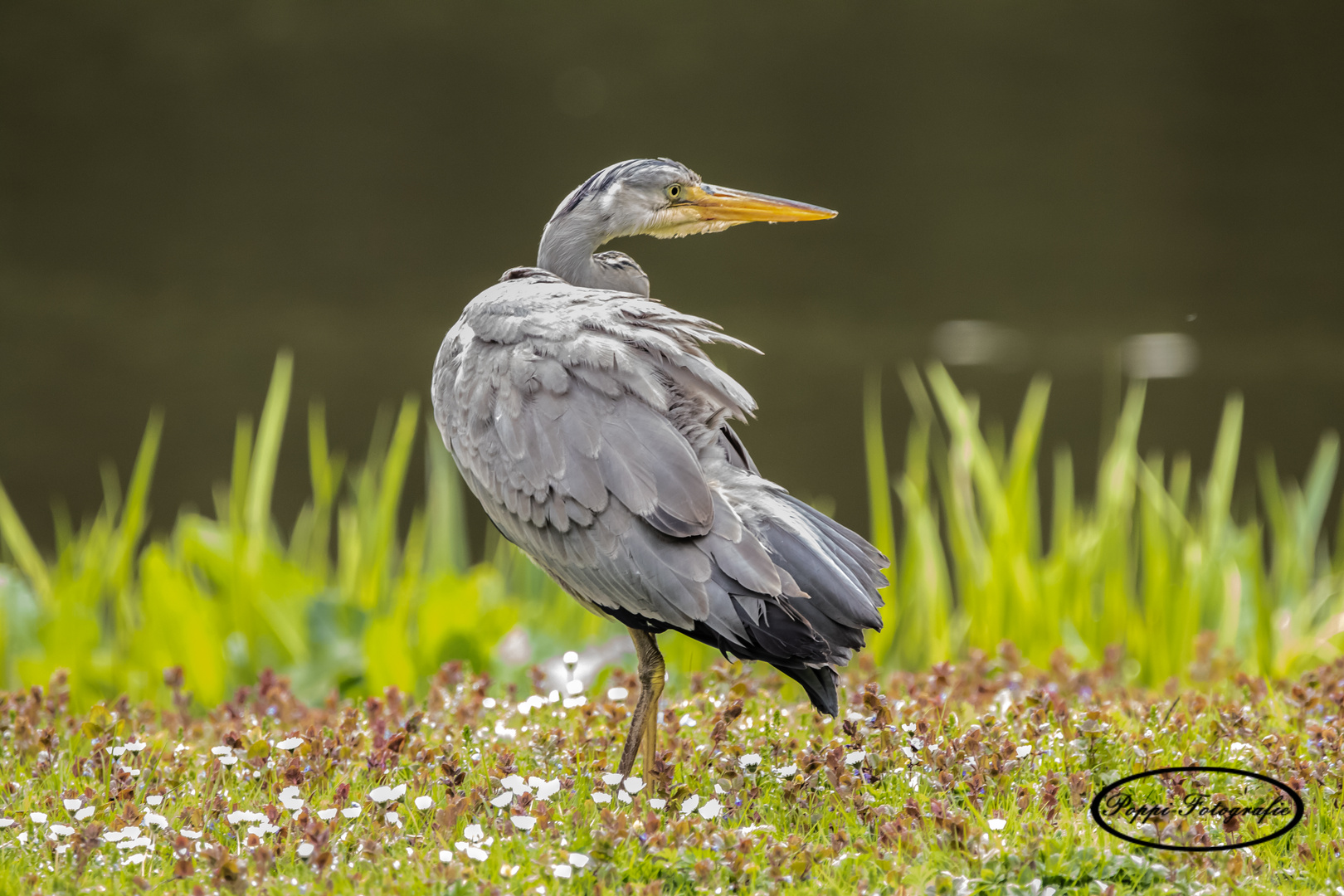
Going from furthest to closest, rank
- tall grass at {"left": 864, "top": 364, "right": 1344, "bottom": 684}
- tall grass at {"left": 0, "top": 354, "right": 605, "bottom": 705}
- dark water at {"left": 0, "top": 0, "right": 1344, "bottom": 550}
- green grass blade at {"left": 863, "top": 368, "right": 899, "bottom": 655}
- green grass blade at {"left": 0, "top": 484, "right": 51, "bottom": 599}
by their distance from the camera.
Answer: dark water at {"left": 0, "top": 0, "right": 1344, "bottom": 550}, green grass blade at {"left": 0, "top": 484, "right": 51, "bottom": 599}, green grass blade at {"left": 863, "top": 368, "right": 899, "bottom": 655}, tall grass at {"left": 864, "top": 364, "right": 1344, "bottom": 684}, tall grass at {"left": 0, "top": 354, "right": 605, "bottom": 705}

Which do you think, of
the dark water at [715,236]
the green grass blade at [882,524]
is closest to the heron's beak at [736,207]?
the green grass blade at [882,524]

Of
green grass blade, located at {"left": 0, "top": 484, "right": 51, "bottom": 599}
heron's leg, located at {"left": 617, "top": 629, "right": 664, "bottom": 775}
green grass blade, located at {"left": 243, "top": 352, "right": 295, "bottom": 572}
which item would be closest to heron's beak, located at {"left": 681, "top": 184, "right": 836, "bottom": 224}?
heron's leg, located at {"left": 617, "top": 629, "right": 664, "bottom": 775}

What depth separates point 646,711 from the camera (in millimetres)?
2512

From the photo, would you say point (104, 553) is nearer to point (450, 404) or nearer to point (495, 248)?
point (450, 404)

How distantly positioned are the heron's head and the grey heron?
0.22m

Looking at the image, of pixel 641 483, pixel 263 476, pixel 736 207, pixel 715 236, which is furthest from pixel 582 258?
pixel 715 236

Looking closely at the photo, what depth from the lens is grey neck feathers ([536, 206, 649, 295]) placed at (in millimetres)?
2898

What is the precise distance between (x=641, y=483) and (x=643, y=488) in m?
0.01

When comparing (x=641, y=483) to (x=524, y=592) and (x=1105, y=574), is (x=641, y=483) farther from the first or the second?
(x=1105, y=574)

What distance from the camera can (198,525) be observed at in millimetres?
4445

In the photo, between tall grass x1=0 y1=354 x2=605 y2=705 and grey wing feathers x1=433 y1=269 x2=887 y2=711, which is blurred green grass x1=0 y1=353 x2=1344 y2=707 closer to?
tall grass x1=0 y1=354 x2=605 y2=705

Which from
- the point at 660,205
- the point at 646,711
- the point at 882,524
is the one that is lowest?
the point at 646,711

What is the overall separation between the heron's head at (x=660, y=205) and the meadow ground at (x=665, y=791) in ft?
3.58

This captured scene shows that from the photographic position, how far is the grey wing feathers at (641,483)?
7.47 ft
